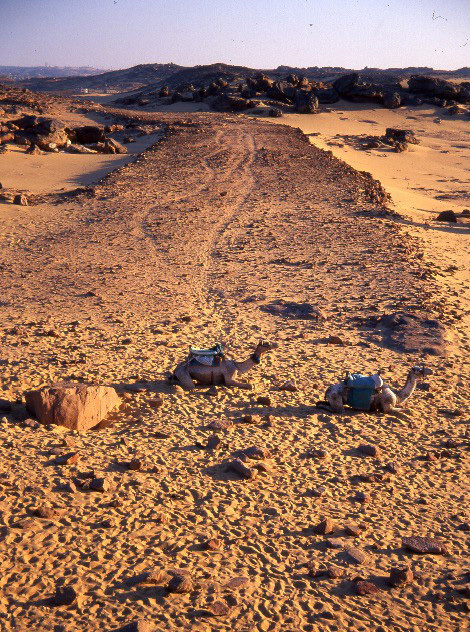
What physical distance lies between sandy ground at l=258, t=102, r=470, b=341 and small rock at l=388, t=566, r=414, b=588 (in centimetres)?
550

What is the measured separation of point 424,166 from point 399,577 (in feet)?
95.9

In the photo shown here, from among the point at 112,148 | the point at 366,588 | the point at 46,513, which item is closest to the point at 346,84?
the point at 112,148

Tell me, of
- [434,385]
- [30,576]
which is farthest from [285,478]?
[434,385]

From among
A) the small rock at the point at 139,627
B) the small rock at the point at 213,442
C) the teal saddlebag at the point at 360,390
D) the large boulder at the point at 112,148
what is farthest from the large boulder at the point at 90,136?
the small rock at the point at 139,627

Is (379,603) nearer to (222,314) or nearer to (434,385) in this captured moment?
(434,385)

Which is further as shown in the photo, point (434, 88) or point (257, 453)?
point (434, 88)

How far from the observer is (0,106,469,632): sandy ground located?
462 cm

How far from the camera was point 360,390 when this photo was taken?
7.24 meters

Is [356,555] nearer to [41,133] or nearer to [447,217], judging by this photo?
[447,217]

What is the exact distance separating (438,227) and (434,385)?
10.4m

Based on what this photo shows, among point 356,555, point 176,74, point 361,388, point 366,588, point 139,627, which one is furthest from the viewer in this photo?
point 176,74

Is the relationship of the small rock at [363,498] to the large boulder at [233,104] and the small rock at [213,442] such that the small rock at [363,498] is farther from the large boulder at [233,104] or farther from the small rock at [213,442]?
the large boulder at [233,104]

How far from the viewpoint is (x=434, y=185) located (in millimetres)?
27391

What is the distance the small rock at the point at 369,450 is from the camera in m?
6.53
